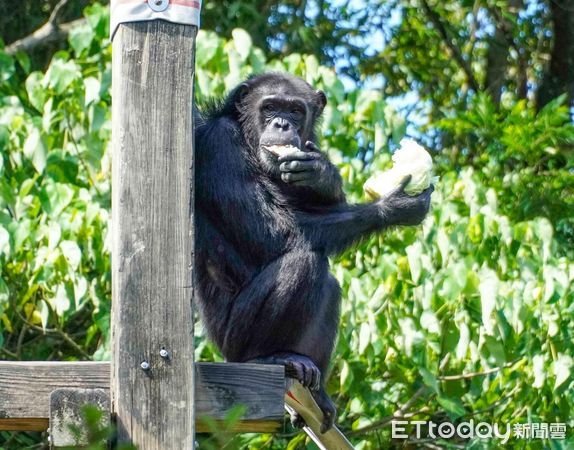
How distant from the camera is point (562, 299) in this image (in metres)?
6.02

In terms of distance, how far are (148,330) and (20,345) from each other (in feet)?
14.7

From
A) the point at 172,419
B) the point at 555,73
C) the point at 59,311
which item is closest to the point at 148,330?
the point at 172,419

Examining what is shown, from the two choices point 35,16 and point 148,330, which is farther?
point 35,16

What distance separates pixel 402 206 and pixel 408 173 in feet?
0.49

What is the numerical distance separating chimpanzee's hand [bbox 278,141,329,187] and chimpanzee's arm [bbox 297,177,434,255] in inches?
8.3

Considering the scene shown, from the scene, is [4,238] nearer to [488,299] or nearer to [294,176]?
[294,176]

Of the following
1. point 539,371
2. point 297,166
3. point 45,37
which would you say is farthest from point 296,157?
point 45,37

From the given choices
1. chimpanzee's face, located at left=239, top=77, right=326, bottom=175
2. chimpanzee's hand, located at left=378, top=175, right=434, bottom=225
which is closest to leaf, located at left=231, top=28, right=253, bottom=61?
chimpanzee's face, located at left=239, top=77, right=326, bottom=175

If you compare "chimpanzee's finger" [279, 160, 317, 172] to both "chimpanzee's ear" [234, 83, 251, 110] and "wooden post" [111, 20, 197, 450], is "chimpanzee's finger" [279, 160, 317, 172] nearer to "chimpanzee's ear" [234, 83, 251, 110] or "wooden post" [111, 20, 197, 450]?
"chimpanzee's ear" [234, 83, 251, 110]

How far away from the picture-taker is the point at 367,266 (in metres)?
6.84

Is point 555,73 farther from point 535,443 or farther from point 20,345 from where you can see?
Result: point 20,345

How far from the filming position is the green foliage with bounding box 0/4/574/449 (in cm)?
592

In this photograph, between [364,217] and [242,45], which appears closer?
[364,217]

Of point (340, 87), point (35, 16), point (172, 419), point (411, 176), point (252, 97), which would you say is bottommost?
point (172, 419)
